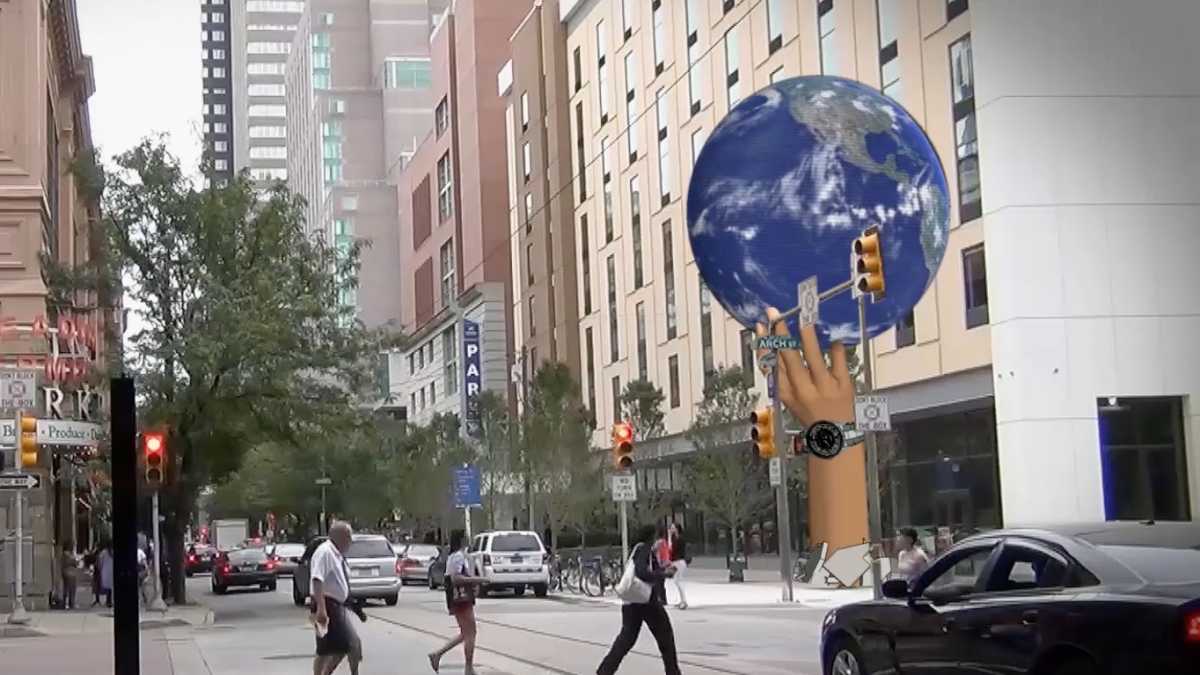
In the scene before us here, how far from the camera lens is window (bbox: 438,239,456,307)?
9756cm

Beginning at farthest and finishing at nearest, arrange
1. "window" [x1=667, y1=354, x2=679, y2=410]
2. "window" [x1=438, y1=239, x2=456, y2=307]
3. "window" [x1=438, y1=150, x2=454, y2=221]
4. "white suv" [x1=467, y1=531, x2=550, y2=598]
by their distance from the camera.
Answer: "window" [x1=438, y1=150, x2=454, y2=221], "window" [x1=438, y1=239, x2=456, y2=307], "window" [x1=667, y1=354, x2=679, y2=410], "white suv" [x1=467, y1=531, x2=550, y2=598]

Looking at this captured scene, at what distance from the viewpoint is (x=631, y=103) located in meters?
64.0

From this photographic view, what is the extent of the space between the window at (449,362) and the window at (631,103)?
106ft

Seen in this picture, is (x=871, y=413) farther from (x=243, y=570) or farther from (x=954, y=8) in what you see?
(x=243, y=570)

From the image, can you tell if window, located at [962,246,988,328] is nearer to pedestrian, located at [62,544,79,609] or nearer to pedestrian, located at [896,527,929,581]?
pedestrian, located at [896,527,929,581]

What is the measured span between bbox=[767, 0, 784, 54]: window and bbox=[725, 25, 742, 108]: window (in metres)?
2.44

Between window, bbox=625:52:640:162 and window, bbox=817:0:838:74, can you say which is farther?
window, bbox=625:52:640:162

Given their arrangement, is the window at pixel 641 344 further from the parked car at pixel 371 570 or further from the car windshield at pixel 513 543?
the parked car at pixel 371 570

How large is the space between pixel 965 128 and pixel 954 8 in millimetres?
2935

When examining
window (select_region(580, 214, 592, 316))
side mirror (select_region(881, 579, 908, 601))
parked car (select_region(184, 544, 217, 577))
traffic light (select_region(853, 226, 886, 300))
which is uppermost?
window (select_region(580, 214, 592, 316))

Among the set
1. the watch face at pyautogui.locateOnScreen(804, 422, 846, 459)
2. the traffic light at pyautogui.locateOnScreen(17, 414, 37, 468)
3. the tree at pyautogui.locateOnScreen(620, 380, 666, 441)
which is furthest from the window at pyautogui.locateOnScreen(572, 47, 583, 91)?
the watch face at pyautogui.locateOnScreen(804, 422, 846, 459)

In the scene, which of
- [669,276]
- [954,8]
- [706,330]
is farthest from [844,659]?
[669,276]

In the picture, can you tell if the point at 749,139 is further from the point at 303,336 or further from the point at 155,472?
the point at 155,472

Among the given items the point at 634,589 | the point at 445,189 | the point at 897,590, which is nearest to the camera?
the point at 897,590
